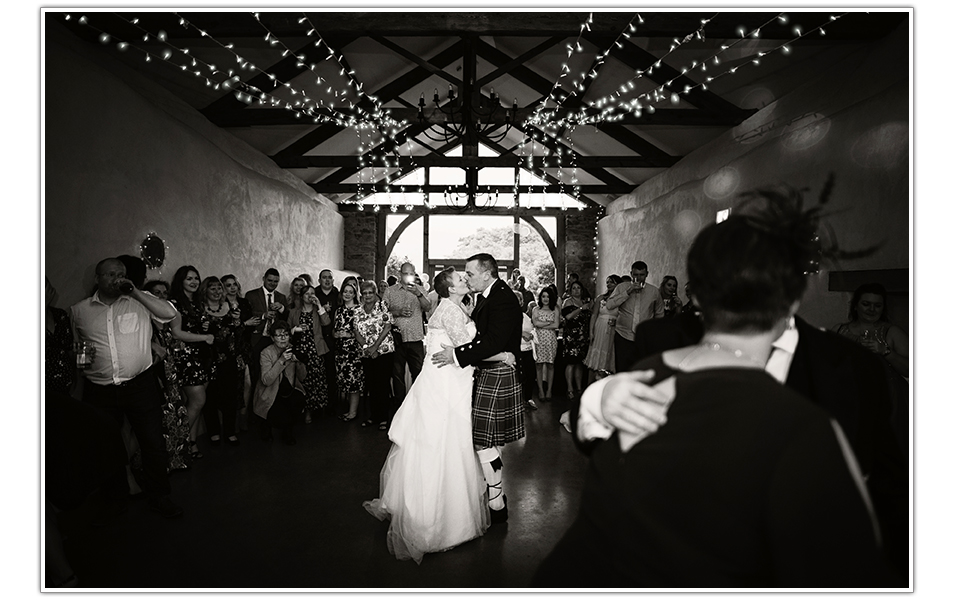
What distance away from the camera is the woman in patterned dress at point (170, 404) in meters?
3.45

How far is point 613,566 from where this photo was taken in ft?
2.92

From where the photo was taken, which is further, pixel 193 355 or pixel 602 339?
pixel 602 339

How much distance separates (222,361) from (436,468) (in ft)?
7.89

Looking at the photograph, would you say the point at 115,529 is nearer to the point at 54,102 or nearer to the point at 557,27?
the point at 54,102

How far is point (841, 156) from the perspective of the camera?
4.77m

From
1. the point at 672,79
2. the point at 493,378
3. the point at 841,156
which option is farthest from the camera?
the point at 672,79

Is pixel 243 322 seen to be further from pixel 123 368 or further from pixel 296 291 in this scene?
pixel 123 368

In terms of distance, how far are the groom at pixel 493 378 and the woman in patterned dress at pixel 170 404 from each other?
1.97 metres

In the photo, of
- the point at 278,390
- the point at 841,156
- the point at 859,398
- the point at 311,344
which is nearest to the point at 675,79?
the point at 841,156

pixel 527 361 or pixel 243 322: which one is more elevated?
pixel 243 322

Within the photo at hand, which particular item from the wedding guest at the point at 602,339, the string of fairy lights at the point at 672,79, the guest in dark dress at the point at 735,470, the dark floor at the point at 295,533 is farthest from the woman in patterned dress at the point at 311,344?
the guest in dark dress at the point at 735,470

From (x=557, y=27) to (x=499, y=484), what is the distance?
377 cm
